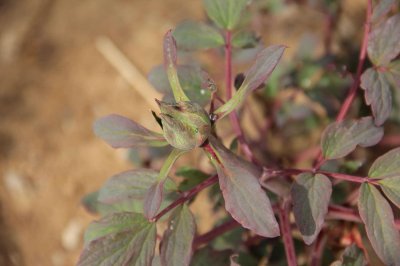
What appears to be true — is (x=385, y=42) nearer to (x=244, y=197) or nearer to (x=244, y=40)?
(x=244, y=40)

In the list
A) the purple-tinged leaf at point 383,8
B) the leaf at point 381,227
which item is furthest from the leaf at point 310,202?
the purple-tinged leaf at point 383,8

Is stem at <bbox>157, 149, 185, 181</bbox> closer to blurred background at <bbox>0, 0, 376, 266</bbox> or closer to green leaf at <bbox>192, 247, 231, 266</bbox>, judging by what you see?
green leaf at <bbox>192, 247, 231, 266</bbox>

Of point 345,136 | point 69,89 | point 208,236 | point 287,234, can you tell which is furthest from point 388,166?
point 69,89

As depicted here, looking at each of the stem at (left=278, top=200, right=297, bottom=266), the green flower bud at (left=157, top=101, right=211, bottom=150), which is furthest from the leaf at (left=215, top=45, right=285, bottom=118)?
the stem at (left=278, top=200, right=297, bottom=266)

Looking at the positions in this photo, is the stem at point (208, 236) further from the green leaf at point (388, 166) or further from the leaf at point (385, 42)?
the leaf at point (385, 42)

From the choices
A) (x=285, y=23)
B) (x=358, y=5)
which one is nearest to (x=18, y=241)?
(x=285, y=23)
